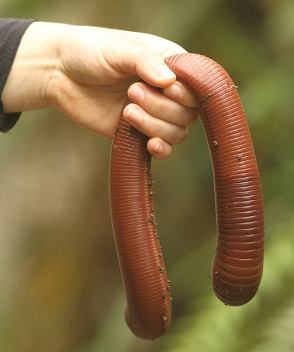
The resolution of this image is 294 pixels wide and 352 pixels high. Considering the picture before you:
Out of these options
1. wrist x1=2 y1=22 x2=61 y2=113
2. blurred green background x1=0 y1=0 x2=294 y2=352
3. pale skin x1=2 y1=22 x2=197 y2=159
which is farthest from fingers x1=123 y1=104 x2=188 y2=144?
blurred green background x1=0 y1=0 x2=294 y2=352

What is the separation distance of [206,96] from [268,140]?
1.43 metres

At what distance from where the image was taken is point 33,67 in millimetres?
1478

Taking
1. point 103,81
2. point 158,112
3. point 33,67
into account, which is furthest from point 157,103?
point 33,67

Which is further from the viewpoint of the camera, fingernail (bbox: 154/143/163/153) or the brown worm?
fingernail (bbox: 154/143/163/153)

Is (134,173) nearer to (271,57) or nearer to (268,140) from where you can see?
(268,140)

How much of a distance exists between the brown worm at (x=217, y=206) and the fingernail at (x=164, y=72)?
0.01 metres

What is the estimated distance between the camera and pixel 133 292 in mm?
1154

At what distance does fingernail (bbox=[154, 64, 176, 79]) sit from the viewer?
Result: 3.69 feet

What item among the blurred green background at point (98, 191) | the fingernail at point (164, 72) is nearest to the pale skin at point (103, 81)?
the fingernail at point (164, 72)

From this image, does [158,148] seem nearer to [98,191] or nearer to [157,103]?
[157,103]

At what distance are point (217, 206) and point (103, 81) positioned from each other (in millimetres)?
412

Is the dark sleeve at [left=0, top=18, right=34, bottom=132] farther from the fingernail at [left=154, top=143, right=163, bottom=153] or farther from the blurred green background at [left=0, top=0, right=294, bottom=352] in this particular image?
the blurred green background at [left=0, top=0, right=294, bottom=352]

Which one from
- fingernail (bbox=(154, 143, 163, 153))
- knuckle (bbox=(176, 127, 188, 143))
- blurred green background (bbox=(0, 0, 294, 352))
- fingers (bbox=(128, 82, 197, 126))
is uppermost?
fingers (bbox=(128, 82, 197, 126))

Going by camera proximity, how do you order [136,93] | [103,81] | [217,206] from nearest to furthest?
[217,206] < [136,93] < [103,81]
